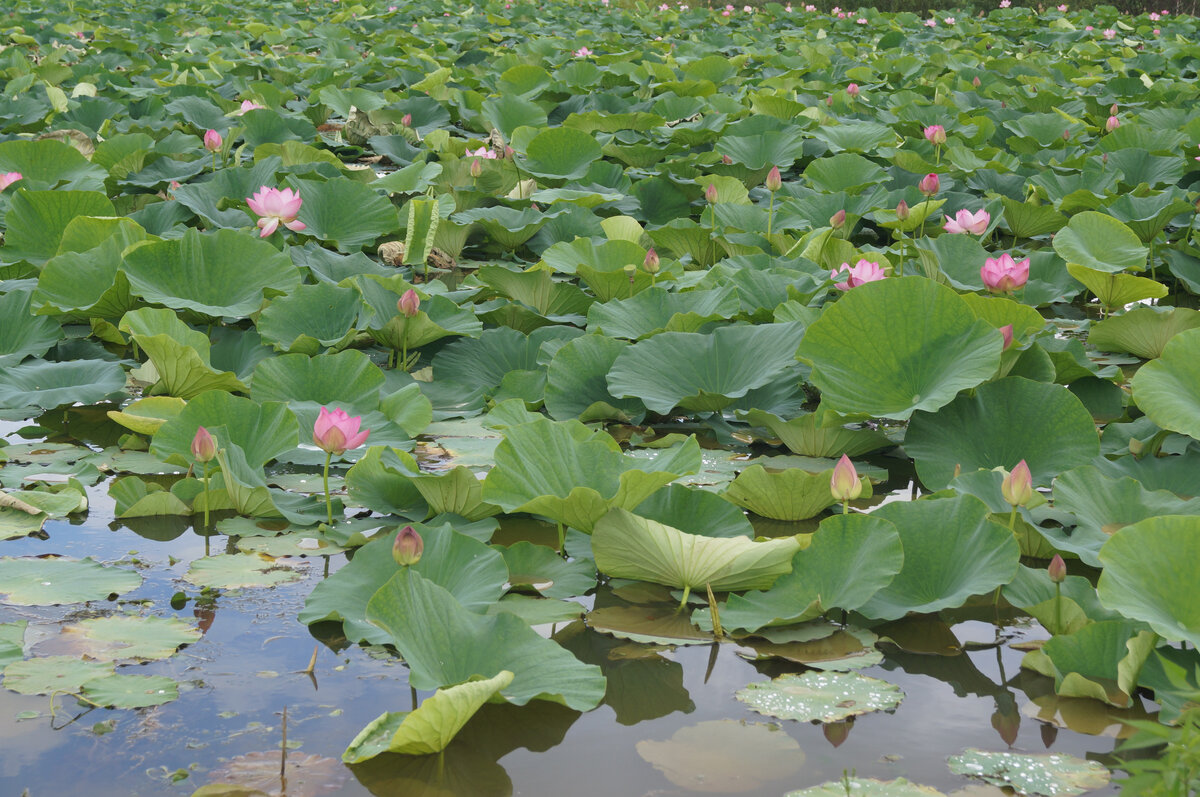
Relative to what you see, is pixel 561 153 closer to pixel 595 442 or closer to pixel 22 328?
pixel 22 328

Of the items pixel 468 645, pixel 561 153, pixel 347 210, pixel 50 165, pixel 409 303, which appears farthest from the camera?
pixel 561 153

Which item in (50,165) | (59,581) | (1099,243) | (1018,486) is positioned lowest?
(50,165)

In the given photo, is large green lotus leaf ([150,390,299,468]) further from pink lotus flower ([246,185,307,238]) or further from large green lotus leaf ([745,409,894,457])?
pink lotus flower ([246,185,307,238])

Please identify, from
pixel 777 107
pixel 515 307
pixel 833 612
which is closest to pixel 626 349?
pixel 515 307

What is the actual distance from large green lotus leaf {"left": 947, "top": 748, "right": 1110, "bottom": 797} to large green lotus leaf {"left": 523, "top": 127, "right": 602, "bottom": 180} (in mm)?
3049

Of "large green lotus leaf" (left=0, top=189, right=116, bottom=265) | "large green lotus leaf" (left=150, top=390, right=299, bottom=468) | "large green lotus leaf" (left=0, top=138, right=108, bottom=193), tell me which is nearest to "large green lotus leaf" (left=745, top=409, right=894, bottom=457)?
"large green lotus leaf" (left=150, top=390, right=299, bottom=468)

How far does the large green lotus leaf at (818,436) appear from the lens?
2023mm

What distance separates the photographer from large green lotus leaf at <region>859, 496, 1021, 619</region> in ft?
4.62

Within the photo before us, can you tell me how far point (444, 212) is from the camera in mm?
3432

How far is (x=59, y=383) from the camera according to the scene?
87.0 inches

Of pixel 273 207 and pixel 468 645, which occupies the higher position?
pixel 468 645

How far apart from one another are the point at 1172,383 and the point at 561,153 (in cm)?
263

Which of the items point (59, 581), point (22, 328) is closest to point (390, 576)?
point (59, 581)

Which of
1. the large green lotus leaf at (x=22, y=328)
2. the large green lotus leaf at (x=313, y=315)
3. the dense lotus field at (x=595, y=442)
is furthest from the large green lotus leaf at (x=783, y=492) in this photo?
the large green lotus leaf at (x=22, y=328)
